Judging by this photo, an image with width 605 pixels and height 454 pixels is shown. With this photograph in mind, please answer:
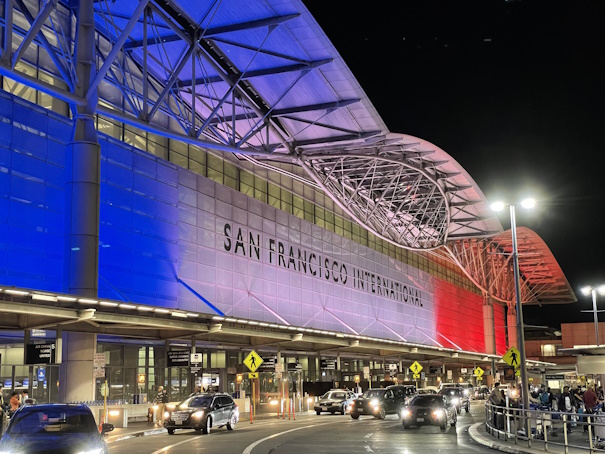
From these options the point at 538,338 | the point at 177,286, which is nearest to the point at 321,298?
the point at 177,286

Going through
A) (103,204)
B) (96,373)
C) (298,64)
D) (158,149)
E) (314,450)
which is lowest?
(314,450)

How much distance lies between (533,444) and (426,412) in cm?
899

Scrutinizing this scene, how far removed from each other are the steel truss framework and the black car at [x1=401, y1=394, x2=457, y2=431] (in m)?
15.8

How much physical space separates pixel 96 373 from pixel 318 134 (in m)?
26.4

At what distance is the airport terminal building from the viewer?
32.2 metres

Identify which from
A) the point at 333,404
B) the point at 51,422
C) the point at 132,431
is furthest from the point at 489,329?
the point at 51,422

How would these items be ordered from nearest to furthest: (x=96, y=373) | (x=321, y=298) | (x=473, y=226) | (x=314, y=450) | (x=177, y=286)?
(x=314, y=450) < (x=96, y=373) < (x=177, y=286) < (x=321, y=298) < (x=473, y=226)

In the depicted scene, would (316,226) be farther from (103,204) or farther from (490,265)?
(490,265)

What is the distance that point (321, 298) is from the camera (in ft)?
211

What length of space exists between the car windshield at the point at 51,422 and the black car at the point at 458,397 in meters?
34.6

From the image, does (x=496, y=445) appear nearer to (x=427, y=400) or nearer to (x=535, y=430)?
(x=535, y=430)

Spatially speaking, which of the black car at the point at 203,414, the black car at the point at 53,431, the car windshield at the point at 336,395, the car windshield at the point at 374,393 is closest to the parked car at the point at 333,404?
the car windshield at the point at 336,395

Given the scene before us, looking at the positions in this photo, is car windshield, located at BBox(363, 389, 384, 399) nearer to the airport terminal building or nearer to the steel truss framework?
the airport terminal building

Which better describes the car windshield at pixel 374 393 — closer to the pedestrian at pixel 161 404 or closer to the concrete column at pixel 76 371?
the pedestrian at pixel 161 404
